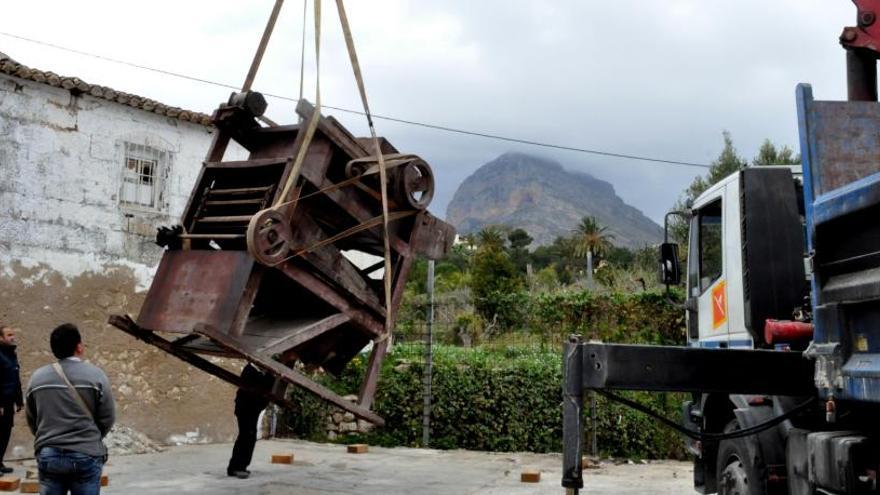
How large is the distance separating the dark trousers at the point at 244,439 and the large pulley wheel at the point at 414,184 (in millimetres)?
3449

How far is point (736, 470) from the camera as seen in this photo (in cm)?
509

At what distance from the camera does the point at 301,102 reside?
5.94 m

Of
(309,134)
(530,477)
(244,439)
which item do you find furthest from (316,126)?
(530,477)

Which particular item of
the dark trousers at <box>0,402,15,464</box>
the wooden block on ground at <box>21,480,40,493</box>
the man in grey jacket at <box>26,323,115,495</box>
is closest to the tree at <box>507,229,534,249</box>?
the dark trousers at <box>0,402,15,464</box>

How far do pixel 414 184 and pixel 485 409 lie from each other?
674 centimetres

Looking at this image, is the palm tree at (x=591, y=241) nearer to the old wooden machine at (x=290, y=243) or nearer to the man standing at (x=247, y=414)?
the man standing at (x=247, y=414)

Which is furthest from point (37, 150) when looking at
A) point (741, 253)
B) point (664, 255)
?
point (741, 253)

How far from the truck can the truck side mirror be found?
1183mm

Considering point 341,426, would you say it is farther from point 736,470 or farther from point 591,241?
point 591,241

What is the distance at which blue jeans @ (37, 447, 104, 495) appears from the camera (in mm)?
4469

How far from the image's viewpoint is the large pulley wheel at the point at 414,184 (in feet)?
20.3

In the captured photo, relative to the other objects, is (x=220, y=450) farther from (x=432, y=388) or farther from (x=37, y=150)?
(x=37, y=150)

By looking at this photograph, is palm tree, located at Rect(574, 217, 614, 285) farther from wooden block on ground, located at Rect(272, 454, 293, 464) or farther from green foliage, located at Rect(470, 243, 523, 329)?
wooden block on ground, located at Rect(272, 454, 293, 464)

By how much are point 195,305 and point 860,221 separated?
14.3 ft
